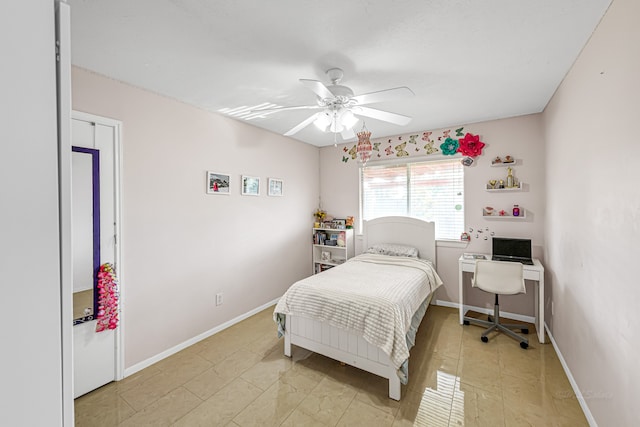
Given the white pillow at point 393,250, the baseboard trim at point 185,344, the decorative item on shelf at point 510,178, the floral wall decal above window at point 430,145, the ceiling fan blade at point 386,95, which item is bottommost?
the baseboard trim at point 185,344

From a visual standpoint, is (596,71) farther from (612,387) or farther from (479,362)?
(479,362)

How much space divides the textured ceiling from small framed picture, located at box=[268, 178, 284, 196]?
4.23 feet

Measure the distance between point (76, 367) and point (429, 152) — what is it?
169 inches

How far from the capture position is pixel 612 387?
4.85 feet

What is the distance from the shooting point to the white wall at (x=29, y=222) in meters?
0.51

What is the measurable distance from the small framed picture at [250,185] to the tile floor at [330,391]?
5.73 ft

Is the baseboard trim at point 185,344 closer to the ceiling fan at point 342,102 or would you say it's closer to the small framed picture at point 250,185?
the small framed picture at point 250,185

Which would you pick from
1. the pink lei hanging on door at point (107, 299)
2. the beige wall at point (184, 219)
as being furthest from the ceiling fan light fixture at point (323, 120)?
the pink lei hanging on door at point (107, 299)

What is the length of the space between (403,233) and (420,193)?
0.63 m

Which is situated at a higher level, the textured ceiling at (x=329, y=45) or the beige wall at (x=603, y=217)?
the textured ceiling at (x=329, y=45)

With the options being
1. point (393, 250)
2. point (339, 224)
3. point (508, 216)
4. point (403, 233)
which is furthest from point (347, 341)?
point (508, 216)

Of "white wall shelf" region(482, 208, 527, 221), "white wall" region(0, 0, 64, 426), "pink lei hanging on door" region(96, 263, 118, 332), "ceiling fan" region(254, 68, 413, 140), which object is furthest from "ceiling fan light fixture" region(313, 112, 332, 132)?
"white wall shelf" region(482, 208, 527, 221)

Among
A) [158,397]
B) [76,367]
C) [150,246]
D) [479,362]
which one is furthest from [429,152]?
[76,367]

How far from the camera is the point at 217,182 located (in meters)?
3.01
